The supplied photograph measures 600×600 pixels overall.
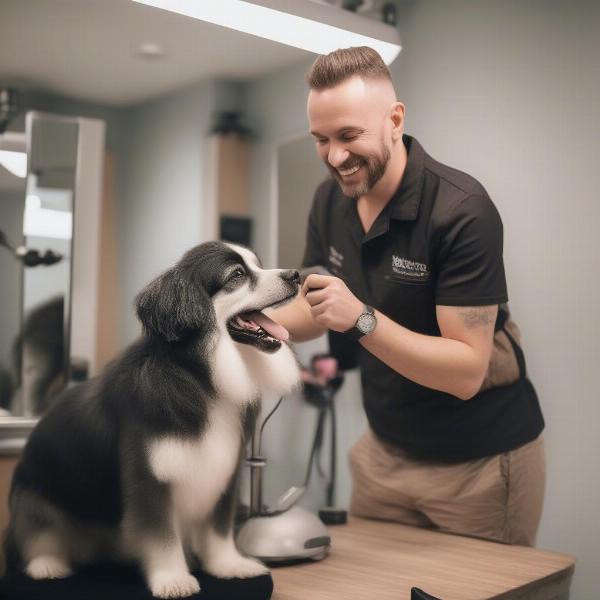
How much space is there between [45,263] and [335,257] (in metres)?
0.65

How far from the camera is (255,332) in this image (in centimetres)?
112

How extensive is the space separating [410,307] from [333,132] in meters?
0.37

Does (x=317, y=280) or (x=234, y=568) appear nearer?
(x=234, y=568)

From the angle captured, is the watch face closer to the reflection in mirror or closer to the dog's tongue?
the dog's tongue

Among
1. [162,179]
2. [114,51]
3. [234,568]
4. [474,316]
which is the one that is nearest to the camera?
[234,568]

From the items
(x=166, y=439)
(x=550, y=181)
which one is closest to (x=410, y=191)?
(x=550, y=181)

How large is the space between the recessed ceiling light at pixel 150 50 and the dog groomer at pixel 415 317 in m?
0.92

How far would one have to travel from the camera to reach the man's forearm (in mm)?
1229

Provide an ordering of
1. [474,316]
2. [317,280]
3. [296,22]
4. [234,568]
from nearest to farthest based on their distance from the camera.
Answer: [234,568], [317,280], [474,316], [296,22]

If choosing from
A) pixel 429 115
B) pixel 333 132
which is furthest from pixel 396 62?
pixel 333 132

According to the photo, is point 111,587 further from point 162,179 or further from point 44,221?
point 162,179

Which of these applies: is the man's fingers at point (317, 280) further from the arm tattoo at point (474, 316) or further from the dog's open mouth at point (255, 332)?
the arm tattoo at point (474, 316)

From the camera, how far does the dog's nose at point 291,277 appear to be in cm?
112

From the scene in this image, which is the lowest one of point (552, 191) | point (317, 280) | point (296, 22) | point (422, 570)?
point (422, 570)
